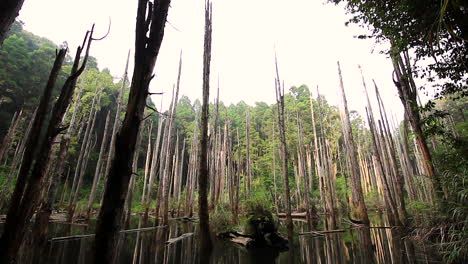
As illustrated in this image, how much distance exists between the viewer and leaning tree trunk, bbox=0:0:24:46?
1811 millimetres

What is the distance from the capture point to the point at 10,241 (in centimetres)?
223

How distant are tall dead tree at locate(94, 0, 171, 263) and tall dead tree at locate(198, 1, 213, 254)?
430cm

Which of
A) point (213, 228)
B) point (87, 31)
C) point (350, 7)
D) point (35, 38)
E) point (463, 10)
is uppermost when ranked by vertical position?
point (35, 38)

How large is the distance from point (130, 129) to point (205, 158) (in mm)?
4741

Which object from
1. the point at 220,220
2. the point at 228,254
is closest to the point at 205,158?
the point at 228,254

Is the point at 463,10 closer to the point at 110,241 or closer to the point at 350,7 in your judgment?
the point at 350,7

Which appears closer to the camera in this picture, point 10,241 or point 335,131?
point 10,241

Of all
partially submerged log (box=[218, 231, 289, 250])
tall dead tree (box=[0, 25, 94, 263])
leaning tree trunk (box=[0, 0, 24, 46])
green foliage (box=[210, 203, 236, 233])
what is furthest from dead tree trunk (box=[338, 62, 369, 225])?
leaning tree trunk (box=[0, 0, 24, 46])

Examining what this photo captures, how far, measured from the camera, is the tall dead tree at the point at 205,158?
619 centimetres

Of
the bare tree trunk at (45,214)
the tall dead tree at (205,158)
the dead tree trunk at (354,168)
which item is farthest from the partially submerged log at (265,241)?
the bare tree trunk at (45,214)

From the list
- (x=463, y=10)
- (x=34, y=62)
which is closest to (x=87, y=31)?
(x=463, y=10)

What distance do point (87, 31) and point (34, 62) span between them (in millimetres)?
22606

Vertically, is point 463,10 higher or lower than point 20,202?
higher

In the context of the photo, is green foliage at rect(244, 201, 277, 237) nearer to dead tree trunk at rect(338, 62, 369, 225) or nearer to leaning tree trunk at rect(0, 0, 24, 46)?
dead tree trunk at rect(338, 62, 369, 225)
